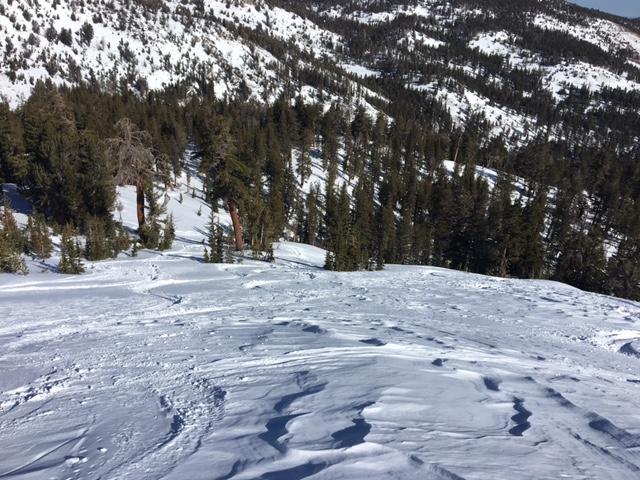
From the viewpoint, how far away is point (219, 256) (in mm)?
17250

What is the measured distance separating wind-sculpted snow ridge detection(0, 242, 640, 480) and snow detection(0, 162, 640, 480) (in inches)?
0.9

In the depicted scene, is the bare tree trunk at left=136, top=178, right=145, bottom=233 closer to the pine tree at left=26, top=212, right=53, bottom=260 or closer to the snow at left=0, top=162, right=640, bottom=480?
the pine tree at left=26, top=212, right=53, bottom=260

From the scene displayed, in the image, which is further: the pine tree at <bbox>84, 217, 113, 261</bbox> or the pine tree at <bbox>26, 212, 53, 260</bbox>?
the pine tree at <bbox>84, 217, 113, 261</bbox>

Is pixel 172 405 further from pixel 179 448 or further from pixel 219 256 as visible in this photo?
pixel 219 256

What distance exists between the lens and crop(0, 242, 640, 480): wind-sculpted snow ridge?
3.19 m

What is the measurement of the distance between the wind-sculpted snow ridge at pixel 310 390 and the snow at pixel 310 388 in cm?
2

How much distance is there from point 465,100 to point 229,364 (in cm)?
20533

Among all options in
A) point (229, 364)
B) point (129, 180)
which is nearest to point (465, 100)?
point (129, 180)

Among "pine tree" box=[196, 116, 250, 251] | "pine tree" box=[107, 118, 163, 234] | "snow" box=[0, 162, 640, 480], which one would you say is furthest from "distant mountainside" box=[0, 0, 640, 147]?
"snow" box=[0, 162, 640, 480]

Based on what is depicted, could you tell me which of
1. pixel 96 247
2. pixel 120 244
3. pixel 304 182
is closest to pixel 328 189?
pixel 304 182

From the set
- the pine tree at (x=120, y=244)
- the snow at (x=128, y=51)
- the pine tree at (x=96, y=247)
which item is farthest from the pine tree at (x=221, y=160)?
the snow at (x=128, y=51)

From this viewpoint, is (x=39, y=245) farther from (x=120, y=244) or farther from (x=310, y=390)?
(x=310, y=390)

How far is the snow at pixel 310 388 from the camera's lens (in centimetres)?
319

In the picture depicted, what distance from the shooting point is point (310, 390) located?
14.9ft
